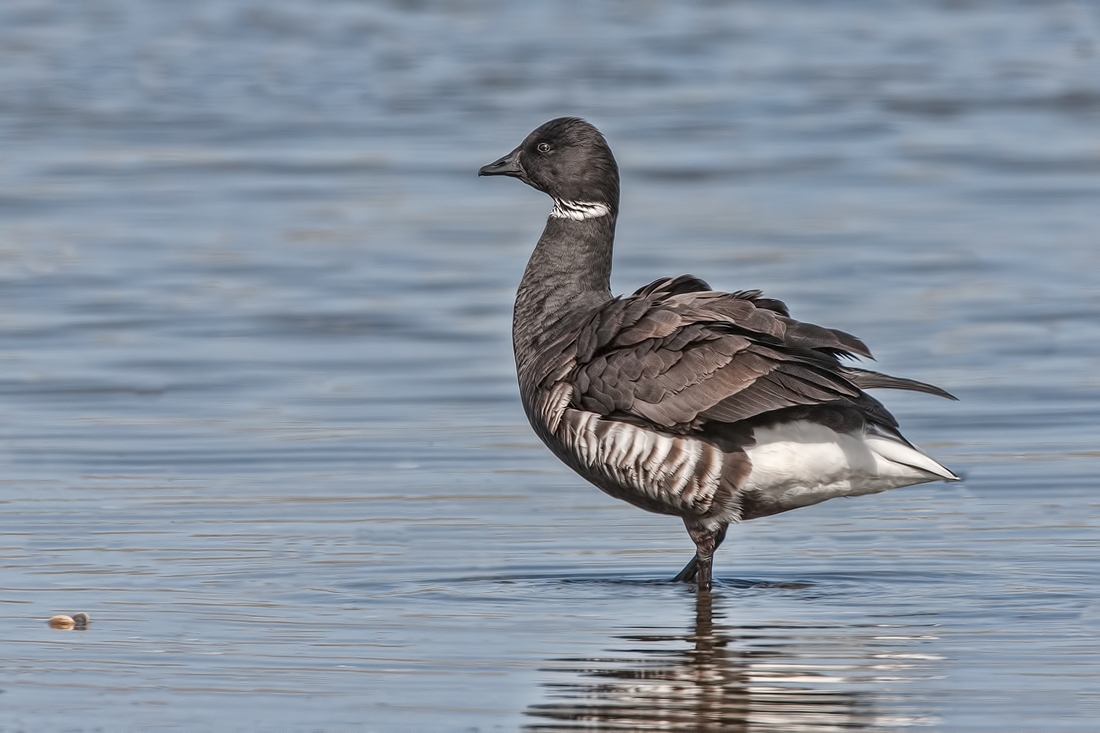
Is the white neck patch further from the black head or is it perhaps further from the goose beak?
the goose beak

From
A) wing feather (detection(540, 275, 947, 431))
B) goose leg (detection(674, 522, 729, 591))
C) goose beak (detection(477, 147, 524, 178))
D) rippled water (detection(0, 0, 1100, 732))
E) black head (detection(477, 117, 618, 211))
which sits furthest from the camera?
goose beak (detection(477, 147, 524, 178))

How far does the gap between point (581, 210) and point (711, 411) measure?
4.97 feet

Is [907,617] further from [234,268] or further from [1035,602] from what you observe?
[234,268]

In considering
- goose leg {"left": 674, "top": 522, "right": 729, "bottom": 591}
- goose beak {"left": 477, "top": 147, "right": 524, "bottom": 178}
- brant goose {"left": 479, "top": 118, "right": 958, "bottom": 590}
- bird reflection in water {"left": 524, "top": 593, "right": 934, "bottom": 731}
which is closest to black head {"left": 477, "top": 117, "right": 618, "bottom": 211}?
goose beak {"left": 477, "top": 147, "right": 524, "bottom": 178}

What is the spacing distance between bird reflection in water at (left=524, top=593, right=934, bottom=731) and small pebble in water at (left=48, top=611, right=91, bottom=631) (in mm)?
1648

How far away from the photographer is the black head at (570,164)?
8133 mm

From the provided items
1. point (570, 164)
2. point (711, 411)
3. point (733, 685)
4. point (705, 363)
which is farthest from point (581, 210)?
point (733, 685)

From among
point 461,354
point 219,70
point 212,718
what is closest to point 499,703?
point 212,718

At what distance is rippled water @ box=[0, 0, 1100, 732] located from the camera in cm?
602

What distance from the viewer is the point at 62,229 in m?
15.4

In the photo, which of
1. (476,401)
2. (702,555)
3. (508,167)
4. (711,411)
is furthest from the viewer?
(476,401)

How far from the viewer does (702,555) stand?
7.32 meters

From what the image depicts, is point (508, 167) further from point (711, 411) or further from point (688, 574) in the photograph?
point (688, 574)

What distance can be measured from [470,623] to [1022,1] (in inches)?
1048
